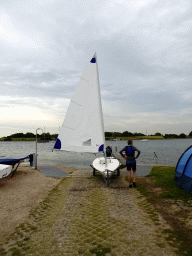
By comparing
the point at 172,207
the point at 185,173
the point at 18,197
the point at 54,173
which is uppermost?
the point at 185,173

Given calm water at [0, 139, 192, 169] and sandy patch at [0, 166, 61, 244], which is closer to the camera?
sandy patch at [0, 166, 61, 244]

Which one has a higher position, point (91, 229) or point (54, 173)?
point (91, 229)

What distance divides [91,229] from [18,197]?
16.3 feet

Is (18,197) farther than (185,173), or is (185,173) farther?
(185,173)

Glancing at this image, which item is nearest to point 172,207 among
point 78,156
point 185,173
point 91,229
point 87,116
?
point 185,173

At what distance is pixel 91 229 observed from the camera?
5000mm

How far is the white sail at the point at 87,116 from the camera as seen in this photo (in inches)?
393

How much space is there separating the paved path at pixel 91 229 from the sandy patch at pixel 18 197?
16.2 inches

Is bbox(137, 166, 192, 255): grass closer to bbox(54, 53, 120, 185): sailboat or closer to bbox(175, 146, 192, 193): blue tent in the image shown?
bbox(175, 146, 192, 193): blue tent

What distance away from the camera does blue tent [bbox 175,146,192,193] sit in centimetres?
831

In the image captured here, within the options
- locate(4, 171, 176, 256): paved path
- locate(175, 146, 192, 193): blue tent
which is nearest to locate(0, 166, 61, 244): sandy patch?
locate(4, 171, 176, 256): paved path

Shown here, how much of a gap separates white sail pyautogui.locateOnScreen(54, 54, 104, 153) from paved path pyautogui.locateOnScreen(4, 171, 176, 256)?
3179 millimetres

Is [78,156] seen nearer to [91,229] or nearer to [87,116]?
[87,116]

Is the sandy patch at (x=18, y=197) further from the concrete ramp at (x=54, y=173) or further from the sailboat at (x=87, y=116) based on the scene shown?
the sailboat at (x=87, y=116)
